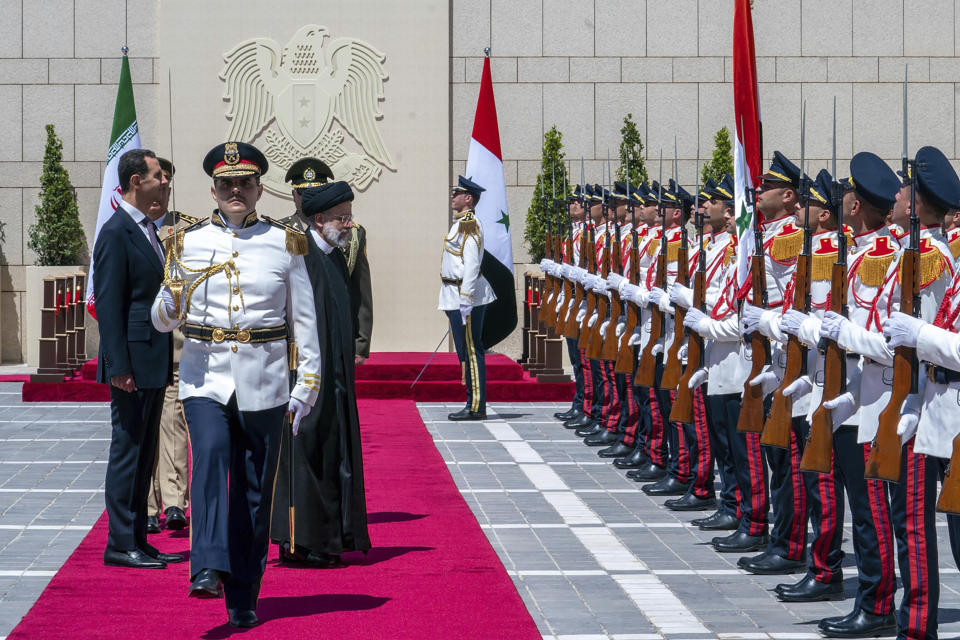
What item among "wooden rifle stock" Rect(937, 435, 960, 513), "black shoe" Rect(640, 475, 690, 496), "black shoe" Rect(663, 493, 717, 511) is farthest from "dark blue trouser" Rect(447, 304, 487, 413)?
"wooden rifle stock" Rect(937, 435, 960, 513)

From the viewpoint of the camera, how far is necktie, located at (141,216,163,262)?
722 centimetres

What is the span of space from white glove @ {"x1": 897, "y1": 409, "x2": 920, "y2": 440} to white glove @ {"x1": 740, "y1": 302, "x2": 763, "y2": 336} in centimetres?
174

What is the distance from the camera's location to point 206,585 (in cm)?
548

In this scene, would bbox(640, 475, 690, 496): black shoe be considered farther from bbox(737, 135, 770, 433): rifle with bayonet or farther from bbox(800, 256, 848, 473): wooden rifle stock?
bbox(800, 256, 848, 473): wooden rifle stock

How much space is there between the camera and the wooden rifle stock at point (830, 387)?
226 inches

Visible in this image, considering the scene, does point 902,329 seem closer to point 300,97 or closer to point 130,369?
point 130,369

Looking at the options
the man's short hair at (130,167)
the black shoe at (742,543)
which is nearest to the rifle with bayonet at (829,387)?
the black shoe at (742,543)

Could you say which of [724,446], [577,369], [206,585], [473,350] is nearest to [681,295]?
[724,446]

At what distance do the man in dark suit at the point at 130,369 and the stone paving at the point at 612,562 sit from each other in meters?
1.74

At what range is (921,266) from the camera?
527 centimetres

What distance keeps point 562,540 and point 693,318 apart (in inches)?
53.3

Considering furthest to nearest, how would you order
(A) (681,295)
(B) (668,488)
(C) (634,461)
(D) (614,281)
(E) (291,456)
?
1. (D) (614,281)
2. (C) (634,461)
3. (B) (668,488)
4. (A) (681,295)
5. (E) (291,456)

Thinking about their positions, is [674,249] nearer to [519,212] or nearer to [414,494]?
[414,494]

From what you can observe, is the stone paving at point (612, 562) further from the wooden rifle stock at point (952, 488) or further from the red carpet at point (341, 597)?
the wooden rifle stock at point (952, 488)
